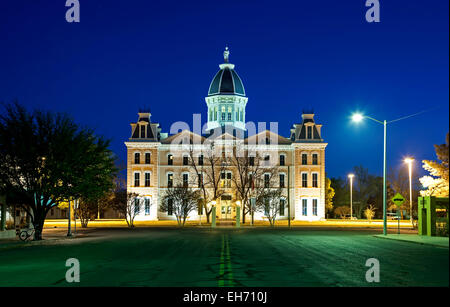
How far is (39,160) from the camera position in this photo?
33531 millimetres

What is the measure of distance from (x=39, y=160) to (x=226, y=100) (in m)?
58.2

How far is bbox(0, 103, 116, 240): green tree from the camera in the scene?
33.0 meters

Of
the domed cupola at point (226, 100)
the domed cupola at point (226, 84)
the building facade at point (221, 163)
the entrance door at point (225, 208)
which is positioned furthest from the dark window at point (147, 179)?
the domed cupola at point (226, 84)

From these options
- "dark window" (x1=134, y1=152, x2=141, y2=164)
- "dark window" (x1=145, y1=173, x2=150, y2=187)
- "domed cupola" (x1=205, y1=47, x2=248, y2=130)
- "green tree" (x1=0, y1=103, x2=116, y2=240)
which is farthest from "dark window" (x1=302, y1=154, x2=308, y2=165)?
"green tree" (x1=0, y1=103, x2=116, y2=240)

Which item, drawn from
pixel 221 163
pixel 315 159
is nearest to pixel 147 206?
pixel 221 163

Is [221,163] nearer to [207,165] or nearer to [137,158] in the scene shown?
[207,165]

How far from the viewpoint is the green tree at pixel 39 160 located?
33.0 meters

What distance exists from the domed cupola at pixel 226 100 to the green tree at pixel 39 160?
5606 cm

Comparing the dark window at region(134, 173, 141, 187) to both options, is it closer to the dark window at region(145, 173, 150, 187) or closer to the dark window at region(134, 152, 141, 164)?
the dark window at region(145, 173, 150, 187)

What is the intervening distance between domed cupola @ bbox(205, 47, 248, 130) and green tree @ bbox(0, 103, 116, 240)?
56.1 meters

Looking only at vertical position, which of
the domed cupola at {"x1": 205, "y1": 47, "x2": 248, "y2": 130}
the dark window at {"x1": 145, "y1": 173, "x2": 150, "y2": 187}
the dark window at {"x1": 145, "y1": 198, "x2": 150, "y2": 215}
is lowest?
the dark window at {"x1": 145, "y1": 198, "x2": 150, "y2": 215}

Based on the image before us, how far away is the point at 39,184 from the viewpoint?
33.7 meters

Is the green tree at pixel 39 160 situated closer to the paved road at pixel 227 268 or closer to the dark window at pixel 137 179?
the paved road at pixel 227 268
